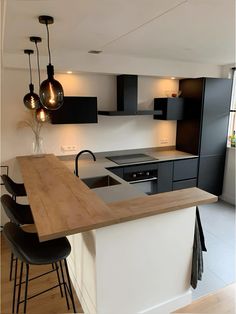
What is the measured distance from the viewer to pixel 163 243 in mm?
1892

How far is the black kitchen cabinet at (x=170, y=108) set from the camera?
13.0ft

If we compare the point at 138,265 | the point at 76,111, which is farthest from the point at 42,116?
the point at 138,265

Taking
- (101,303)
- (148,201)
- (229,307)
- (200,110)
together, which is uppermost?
(200,110)

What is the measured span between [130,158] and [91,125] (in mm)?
821

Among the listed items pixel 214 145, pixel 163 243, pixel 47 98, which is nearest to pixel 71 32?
pixel 47 98

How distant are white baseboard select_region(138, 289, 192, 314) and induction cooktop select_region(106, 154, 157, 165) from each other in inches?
75.9

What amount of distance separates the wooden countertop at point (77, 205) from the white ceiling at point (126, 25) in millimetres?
1321

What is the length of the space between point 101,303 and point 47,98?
1.55 meters

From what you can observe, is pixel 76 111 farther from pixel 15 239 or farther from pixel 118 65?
pixel 15 239

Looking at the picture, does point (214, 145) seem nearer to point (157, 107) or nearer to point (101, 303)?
point (157, 107)

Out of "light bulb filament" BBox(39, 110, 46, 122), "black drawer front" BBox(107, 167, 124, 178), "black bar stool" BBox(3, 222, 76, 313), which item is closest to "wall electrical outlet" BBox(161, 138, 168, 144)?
"black drawer front" BBox(107, 167, 124, 178)

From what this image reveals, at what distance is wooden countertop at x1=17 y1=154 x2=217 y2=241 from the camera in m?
1.42

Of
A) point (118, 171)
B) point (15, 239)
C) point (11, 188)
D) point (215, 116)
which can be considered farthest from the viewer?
point (215, 116)

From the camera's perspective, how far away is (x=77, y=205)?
66.7 inches
